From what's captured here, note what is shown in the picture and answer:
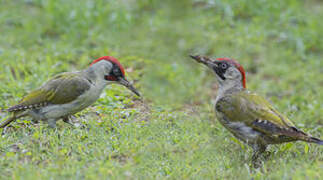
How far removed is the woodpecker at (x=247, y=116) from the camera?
5.47 meters

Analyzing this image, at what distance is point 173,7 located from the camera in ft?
38.3

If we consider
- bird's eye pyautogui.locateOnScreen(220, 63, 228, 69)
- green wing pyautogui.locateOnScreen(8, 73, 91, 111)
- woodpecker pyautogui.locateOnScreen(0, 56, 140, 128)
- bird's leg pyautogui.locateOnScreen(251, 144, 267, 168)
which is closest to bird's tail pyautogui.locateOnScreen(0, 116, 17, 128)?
woodpecker pyautogui.locateOnScreen(0, 56, 140, 128)

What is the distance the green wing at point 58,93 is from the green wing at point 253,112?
1752mm

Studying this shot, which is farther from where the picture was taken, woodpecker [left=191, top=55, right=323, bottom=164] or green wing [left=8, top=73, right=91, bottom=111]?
green wing [left=8, top=73, right=91, bottom=111]

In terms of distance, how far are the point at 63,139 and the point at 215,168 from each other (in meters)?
1.73

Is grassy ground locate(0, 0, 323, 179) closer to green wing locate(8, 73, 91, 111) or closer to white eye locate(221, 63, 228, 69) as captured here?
green wing locate(8, 73, 91, 111)

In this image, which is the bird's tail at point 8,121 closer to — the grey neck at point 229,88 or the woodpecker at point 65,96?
the woodpecker at point 65,96

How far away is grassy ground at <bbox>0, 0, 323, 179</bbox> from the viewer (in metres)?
5.17

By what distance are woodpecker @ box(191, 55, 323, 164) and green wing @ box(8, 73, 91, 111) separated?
5.25 ft

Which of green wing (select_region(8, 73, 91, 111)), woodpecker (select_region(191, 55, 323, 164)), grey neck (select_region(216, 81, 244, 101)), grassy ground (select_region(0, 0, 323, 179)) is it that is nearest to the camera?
grassy ground (select_region(0, 0, 323, 179))

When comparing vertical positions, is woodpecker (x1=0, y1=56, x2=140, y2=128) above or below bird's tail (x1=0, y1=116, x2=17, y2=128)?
above

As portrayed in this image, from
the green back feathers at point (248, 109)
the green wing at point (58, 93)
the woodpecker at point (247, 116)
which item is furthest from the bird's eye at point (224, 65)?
the green wing at point (58, 93)

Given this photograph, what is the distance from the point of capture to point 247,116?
571 centimetres

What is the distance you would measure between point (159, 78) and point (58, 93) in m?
2.84
